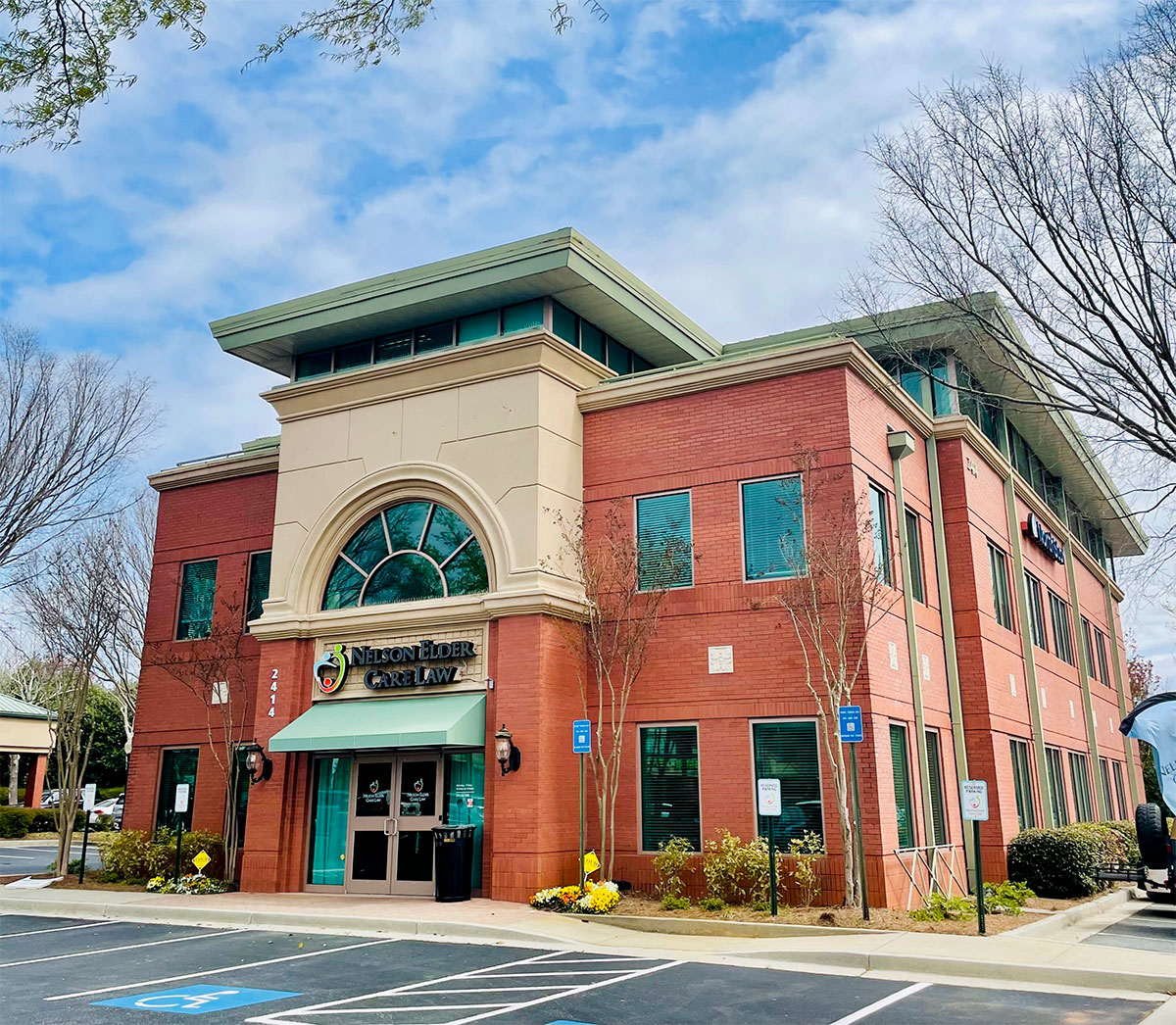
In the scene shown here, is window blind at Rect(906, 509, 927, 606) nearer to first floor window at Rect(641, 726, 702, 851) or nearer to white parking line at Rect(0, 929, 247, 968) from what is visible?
first floor window at Rect(641, 726, 702, 851)

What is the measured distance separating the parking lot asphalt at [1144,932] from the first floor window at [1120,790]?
14.0m

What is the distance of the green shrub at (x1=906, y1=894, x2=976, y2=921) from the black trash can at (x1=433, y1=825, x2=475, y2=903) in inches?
264

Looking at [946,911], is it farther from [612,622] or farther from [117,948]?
[117,948]

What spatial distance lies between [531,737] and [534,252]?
8.34 meters

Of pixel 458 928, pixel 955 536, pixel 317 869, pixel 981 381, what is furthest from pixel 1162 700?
pixel 317 869

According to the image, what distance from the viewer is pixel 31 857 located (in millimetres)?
30312

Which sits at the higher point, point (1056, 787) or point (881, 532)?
point (881, 532)

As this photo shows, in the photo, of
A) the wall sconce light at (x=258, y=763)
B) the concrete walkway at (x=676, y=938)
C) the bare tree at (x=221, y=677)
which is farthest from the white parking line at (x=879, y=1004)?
the bare tree at (x=221, y=677)

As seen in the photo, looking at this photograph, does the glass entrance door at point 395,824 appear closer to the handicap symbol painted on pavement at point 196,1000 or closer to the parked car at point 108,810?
the handicap symbol painted on pavement at point 196,1000

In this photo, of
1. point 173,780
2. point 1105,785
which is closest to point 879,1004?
point 173,780

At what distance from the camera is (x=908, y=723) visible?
18.3m

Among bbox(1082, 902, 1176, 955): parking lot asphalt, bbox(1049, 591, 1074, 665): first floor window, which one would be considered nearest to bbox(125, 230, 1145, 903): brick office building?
bbox(1082, 902, 1176, 955): parking lot asphalt

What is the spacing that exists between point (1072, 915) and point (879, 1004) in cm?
744

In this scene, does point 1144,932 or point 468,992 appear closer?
point 468,992
